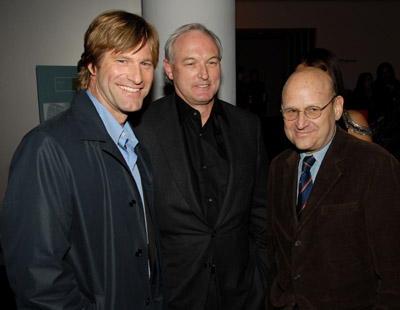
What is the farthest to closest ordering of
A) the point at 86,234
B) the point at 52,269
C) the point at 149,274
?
the point at 149,274 → the point at 86,234 → the point at 52,269

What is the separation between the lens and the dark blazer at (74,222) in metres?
1.26

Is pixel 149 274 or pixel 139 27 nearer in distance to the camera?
pixel 139 27

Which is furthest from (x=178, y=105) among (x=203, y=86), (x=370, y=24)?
(x=370, y=24)

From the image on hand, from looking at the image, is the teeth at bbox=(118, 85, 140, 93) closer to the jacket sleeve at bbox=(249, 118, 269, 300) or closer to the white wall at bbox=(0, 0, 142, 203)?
the jacket sleeve at bbox=(249, 118, 269, 300)

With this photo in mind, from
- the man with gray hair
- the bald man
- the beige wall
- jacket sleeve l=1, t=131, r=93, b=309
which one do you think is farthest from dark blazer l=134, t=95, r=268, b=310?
the beige wall

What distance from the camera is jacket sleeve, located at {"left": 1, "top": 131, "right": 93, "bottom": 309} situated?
125 centimetres

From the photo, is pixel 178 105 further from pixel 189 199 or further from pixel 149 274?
pixel 149 274

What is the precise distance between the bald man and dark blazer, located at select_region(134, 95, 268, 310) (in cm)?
33

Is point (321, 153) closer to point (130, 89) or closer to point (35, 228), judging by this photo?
point (130, 89)

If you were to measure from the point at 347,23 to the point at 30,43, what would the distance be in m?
10.2

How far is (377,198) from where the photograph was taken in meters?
1.50

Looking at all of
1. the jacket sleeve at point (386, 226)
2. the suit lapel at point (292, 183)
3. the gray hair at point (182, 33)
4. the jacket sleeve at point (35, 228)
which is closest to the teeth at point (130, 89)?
the jacket sleeve at point (35, 228)

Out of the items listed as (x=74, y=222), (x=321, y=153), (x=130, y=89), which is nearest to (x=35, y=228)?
(x=74, y=222)

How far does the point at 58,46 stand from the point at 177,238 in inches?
113
